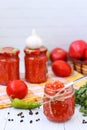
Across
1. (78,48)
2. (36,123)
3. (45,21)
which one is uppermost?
(45,21)

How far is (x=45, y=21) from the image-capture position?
1396 mm

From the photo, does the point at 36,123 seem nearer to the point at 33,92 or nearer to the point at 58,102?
the point at 58,102

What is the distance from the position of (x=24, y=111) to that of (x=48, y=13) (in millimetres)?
601

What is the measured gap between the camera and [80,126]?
85cm

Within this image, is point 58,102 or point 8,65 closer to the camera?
point 58,102

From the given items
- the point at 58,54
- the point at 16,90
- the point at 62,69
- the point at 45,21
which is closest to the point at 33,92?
the point at 16,90

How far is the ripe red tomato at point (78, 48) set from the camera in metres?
1.31

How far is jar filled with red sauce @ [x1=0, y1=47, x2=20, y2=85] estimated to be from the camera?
3.76 feet

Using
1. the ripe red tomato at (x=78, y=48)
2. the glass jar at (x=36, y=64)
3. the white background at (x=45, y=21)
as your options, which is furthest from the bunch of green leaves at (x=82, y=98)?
the white background at (x=45, y=21)

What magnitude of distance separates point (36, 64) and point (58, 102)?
0.36 meters

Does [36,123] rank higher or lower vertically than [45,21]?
lower

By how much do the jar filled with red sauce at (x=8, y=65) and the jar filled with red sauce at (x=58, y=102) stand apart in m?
0.33

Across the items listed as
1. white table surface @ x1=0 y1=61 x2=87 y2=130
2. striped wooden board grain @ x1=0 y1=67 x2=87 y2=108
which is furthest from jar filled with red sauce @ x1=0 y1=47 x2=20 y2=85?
white table surface @ x1=0 y1=61 x2=87 y2=130

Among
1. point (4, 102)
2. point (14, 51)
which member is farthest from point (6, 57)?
point (4, 102)
